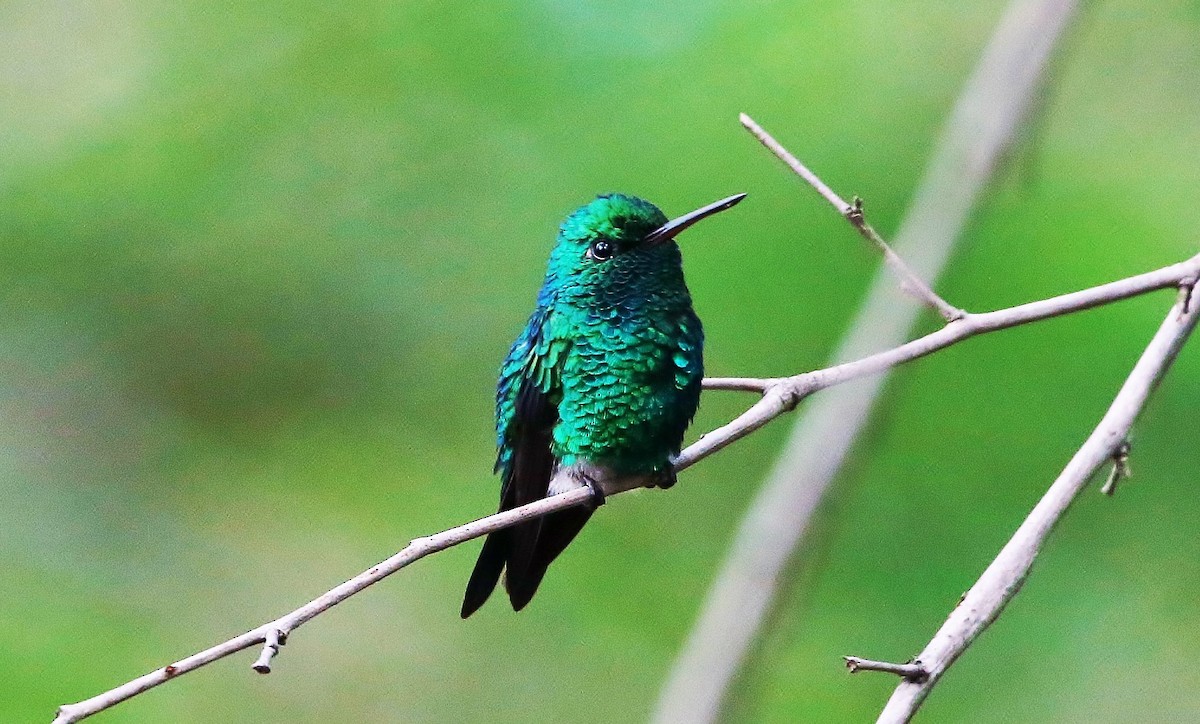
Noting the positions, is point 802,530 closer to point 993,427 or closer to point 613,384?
point 613,384

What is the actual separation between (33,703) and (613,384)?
2.57 meters

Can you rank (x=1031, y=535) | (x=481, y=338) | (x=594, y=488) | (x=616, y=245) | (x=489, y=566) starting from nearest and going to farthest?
(x=1031, y=535), (x=594, y=488), (x=489, y=566), (x=616, y=245), (x=481, y=338)

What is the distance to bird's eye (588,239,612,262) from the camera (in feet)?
10.5

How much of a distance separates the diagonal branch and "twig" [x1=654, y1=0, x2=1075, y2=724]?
85 mm

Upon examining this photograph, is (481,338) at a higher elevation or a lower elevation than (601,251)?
higher

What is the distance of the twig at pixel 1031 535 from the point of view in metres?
2.01

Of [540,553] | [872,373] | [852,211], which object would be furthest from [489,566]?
[872,373]

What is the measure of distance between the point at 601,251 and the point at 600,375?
0.29 m

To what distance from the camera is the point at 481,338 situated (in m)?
5.26

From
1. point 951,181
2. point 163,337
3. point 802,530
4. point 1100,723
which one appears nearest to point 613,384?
point 951,181

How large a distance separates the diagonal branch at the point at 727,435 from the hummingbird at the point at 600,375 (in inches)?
13.3

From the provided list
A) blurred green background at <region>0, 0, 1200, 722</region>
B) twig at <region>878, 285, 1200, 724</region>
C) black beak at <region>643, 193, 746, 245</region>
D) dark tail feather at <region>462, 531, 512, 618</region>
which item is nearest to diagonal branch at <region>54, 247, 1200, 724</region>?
twig at <region>878, 285, 1200, 724</region>

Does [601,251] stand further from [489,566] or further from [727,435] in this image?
[727,435]

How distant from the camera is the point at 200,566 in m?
5.55
